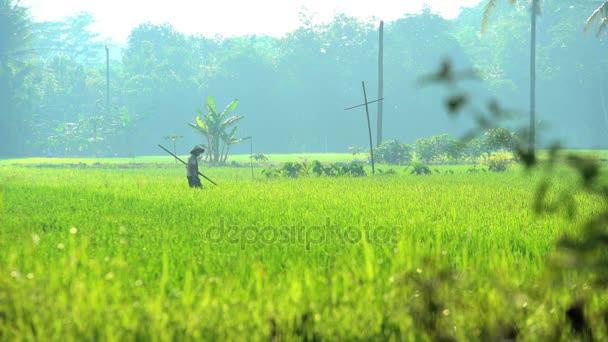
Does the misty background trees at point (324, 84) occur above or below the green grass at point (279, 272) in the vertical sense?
above

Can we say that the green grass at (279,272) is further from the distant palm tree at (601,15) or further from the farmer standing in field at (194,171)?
the distant palm tree at (601,15)

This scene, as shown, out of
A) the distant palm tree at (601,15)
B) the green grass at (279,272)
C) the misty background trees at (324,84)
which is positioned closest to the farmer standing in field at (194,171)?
the green grass at (279,272)

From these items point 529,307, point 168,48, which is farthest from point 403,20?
point 529,307

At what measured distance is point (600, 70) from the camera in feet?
155

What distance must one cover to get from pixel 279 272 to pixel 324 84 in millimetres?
47413

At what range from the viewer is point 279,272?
4422mm

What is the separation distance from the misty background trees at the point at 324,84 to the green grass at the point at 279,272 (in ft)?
127

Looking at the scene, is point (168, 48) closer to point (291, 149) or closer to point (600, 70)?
point (291, 149)

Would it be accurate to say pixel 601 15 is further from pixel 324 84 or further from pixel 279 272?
pixel 324 84

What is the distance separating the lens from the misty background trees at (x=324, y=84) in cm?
4831

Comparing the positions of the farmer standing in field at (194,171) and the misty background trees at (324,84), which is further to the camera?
the misty background trees at (324,84)

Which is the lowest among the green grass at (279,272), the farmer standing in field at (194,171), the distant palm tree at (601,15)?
the green grass at (279,272)

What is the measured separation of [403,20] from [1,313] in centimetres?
5070

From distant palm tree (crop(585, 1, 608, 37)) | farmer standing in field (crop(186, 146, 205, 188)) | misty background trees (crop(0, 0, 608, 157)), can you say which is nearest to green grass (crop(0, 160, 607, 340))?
farmer standing in field (crop(186, 146, 205, 188))
